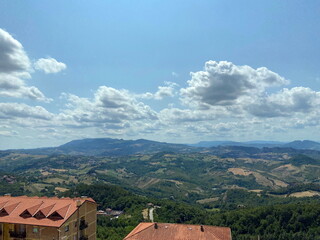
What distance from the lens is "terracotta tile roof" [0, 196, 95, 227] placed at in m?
55.5

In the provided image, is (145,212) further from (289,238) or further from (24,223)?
(24,223)

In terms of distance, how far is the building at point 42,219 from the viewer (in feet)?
179

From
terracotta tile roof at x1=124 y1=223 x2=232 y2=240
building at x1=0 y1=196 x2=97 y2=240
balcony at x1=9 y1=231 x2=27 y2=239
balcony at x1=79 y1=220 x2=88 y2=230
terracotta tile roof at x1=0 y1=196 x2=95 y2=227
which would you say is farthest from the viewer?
terracotta tile roof at x1=124 y1=223 x2=232 y2=240

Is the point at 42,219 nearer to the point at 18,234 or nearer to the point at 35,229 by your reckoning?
the point at 35,229

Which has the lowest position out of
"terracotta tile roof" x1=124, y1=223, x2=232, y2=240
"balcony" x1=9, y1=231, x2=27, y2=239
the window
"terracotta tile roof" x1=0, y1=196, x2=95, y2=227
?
"terracotta tile roof" x1=124, y1=223, x2=232, y2=240

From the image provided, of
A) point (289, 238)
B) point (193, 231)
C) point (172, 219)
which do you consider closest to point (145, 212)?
point (172, 219)

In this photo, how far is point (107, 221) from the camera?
151 metres

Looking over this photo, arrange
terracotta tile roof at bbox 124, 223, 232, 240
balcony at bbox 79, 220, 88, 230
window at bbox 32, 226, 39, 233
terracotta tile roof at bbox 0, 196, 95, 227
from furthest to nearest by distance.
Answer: terracotta tile roof at bbox 124, 223, 232, 240, balcony at bbox 79, 220, 88, 230, terracotta tile roof at bbox 0, 196, 95, 227, window at bbox 32, 226, 39, 233

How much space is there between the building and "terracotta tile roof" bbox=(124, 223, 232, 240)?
13127 millimetres

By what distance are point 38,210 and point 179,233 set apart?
3220 centimetres

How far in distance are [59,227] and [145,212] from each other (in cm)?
13653

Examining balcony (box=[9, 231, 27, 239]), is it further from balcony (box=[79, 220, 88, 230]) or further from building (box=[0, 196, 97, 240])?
balcony (box=[79, 220, 88, 230])

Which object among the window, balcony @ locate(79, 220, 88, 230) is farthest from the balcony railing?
balcony @ locate(79, 220, 88, 230)

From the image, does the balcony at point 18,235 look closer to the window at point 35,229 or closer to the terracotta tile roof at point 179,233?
the window at point 35,229
